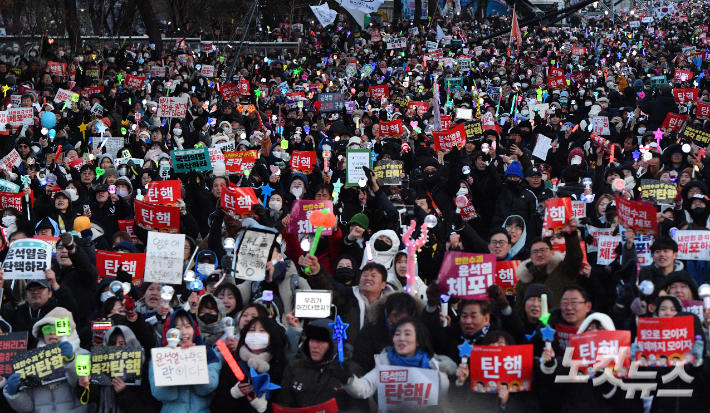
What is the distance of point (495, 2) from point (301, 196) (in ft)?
136

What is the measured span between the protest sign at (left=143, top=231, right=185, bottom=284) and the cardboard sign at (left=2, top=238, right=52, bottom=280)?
2.31ft

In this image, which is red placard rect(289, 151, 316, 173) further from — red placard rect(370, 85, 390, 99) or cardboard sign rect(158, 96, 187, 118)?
red placard rect(370, 85, 390, 99)

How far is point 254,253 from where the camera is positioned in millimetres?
6004

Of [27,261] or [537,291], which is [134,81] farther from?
[537,291]

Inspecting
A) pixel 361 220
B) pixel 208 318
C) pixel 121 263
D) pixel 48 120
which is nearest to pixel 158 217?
pixel 121 263

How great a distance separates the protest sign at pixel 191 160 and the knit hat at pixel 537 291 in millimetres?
4523

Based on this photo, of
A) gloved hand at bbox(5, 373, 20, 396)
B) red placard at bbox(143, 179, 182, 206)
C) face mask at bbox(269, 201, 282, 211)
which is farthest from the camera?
red placard at bbox(143, 179, 182, 206)

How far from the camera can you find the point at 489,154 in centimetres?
885

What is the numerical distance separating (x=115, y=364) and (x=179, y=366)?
401 millimetres

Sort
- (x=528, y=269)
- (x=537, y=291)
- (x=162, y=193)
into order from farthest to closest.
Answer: (x=162, y=193) → (x=528, y=269) → (x=537, y=291)

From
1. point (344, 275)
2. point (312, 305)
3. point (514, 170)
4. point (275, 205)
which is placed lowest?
point (312, 305)

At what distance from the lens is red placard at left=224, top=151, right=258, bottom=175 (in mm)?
9328

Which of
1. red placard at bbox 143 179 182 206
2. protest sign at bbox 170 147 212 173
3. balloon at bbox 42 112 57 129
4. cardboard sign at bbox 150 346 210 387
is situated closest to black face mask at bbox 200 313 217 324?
cardboard sign at bbox 150 346 210 387

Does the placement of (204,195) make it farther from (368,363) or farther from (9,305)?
(368,363)
